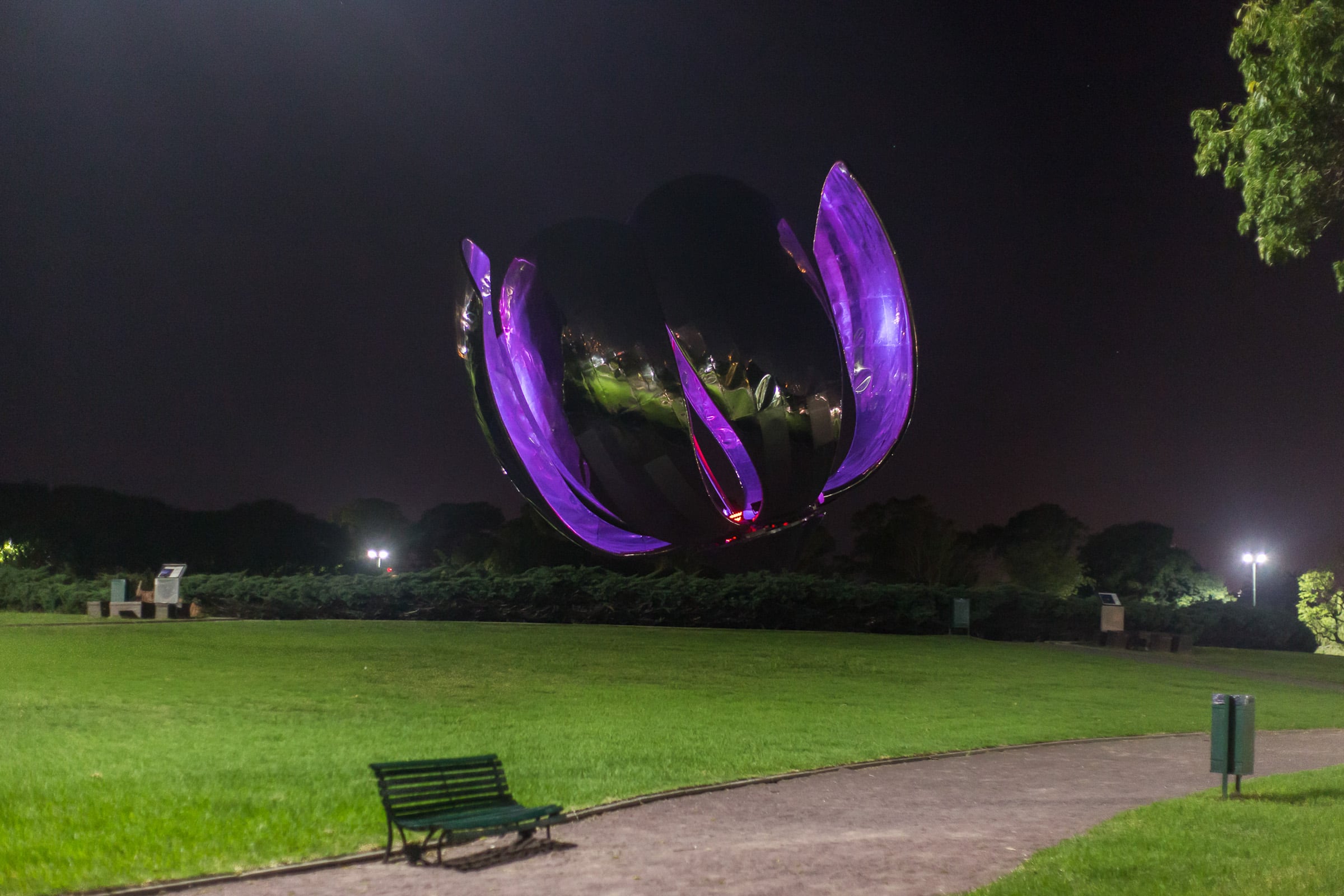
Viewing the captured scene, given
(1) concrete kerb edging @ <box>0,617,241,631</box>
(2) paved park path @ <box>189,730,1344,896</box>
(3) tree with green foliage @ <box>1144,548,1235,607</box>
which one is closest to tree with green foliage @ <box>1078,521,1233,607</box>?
(3) tree with green foliage @ <box>1144,548,1235,607</box>

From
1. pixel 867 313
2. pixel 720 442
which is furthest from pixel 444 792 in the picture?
pixel 867 313

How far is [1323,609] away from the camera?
48.3 meters

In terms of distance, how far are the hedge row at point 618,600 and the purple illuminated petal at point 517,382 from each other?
85.6 feet

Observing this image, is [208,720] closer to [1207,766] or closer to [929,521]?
[1207,766]

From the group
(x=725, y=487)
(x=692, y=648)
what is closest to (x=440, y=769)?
(x=725, y=487)

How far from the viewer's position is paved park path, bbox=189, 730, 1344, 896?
23.6ft

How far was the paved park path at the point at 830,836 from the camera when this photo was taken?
23.6ft

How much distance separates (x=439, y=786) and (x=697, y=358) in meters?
3.86

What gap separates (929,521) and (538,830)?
6030 centimetres

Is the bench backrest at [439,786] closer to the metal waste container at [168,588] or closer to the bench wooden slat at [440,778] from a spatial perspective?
the bench wooden slat at [440,778]

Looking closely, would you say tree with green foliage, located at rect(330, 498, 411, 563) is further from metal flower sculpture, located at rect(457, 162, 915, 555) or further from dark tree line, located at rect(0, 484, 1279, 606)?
metal flower sculpture, located at rect(457, 162, 915, 555)

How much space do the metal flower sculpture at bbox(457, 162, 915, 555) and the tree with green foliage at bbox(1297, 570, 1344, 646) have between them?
153 ft

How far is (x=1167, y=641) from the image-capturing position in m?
38.3

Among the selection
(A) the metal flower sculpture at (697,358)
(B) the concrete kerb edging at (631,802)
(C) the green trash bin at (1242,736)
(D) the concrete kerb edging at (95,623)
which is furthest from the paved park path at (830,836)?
(D) the concrete kerb edging at (95,623)
